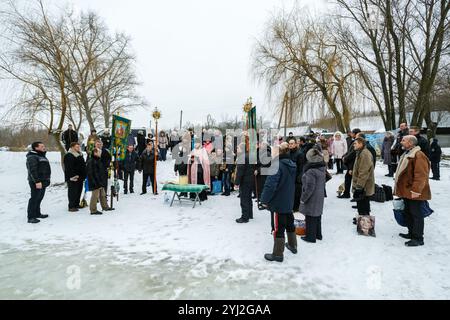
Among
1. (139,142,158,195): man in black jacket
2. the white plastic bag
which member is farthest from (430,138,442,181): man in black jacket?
(139,142,158,195): man in black jacket

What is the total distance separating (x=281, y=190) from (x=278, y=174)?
0.25 meters

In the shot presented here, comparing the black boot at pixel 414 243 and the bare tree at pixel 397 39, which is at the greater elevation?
the bare tree at pixel 397 39

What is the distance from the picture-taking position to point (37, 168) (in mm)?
6934

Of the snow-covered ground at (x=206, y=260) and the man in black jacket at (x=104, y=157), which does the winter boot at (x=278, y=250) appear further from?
the man in black jacket at (x=104, y=157)

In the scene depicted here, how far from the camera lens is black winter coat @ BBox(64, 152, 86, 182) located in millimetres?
7773

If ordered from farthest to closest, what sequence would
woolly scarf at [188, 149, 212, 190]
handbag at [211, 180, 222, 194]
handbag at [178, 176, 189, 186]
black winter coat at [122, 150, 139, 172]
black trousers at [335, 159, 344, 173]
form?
black trousers at [335, 159, 344, 173], black winter coat at [122, 150, 139, 172], handbag at [211, 180, 222, 194], handbag at [178, 176, 189, 186], woolly scarf at [188, 149, 212, 190]

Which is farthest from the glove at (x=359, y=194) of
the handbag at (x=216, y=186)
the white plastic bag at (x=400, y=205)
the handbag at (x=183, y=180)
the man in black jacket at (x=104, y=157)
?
the man in black jacket at (x=104, y=157)

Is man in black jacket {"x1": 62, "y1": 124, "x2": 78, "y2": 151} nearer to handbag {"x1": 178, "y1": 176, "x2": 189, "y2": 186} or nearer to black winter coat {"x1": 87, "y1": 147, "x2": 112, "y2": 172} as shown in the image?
black winter coat {"x1": 87, "y1": 147, "x2": 112, "y2": 172}

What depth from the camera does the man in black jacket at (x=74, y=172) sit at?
780 centimetres

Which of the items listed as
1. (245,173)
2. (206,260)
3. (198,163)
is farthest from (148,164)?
(206,260)

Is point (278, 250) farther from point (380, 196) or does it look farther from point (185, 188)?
point (380, 196)

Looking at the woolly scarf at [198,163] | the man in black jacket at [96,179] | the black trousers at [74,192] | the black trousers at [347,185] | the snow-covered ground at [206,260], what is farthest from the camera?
the woolly scarf at [198,163]

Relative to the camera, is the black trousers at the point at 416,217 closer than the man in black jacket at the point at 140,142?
Yes
